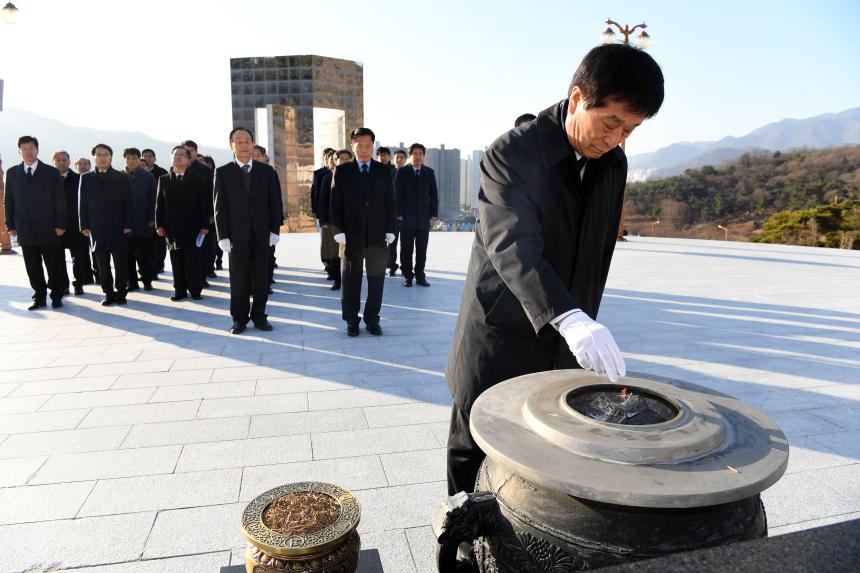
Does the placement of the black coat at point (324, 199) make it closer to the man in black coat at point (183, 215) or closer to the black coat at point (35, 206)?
the man in black coat at point (183, 215)

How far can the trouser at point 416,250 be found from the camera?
27.1 ft

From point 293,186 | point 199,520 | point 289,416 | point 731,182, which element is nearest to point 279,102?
point 293,186

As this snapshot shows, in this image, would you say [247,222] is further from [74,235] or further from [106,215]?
[74,235]

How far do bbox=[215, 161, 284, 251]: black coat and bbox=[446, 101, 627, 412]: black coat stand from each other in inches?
160

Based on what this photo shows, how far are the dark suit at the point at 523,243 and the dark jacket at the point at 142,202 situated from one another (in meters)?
7.11

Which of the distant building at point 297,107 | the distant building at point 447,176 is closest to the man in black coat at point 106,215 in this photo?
the distant building at point 297,107

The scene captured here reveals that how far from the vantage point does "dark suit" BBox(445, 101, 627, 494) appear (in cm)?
176

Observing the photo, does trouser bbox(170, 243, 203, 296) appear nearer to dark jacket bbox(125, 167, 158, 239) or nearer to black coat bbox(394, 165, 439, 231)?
dark jacket bbox(125, 167, 158, 239)

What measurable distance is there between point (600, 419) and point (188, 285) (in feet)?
22.5

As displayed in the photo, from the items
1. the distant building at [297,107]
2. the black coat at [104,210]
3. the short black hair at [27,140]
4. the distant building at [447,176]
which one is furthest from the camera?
the distant building at [447,176]

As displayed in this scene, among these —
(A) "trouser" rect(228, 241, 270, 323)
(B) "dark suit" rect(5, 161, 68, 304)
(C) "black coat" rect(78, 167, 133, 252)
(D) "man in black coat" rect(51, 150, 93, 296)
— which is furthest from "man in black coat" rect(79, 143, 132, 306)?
(A) "trouser" rect(228, 241, 270, 323)

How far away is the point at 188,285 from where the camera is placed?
7332 millimetres

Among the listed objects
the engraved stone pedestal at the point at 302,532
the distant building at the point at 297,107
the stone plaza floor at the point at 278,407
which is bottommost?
the stone plaza floor at the point at 278,407

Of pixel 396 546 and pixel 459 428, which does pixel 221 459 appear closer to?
pixel 396 546
